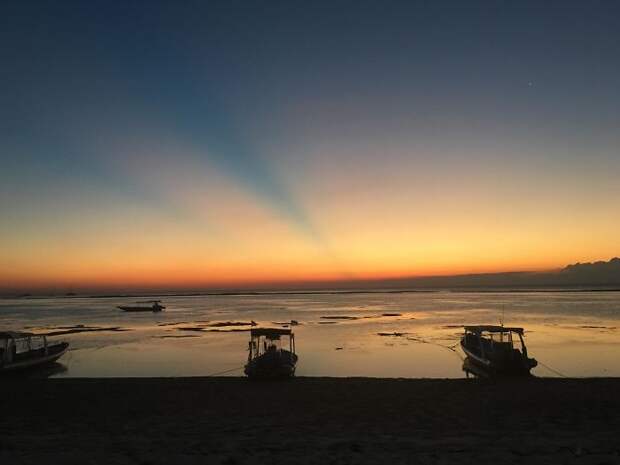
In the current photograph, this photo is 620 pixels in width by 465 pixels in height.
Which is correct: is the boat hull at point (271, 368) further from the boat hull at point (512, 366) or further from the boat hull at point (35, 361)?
the boat hull at point (35, 361)

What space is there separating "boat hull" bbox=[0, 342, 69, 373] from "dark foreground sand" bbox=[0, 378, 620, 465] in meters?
7.66

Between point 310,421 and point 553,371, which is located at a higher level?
point 310,421

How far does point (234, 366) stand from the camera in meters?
32.3

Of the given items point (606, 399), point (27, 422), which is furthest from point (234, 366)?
point (606, 399)

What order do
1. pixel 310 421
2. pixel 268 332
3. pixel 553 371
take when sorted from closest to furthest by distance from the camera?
pixel 310 421
pixel 268 332
pixel 553 371

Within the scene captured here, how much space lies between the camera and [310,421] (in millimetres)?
13742

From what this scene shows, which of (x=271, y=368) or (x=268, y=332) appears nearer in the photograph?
(x=271, y=368)

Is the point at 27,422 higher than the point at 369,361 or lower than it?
higher

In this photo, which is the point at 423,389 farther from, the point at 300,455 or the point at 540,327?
the point at 540,327

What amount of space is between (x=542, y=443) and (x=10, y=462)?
11.1 m

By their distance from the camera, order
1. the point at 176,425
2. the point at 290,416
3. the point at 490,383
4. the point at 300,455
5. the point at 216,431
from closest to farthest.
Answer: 1. the point at 300,455
2. the point at 216,431
3. the point at 176,425
4. the point at 290,416
5. the point at 490,383

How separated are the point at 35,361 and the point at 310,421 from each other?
24659mm

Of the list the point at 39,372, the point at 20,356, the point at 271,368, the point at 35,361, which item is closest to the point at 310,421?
the point at 271,368

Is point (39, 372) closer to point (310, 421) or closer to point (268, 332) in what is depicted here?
point (268, 332)
